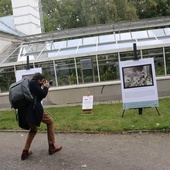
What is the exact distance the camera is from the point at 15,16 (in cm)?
2138

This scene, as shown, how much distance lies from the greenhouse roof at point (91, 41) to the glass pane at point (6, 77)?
0.36 m

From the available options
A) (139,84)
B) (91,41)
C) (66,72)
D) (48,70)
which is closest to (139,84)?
(139,84)

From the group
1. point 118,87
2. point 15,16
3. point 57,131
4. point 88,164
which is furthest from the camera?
point 15,16

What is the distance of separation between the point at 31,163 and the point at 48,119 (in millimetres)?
907

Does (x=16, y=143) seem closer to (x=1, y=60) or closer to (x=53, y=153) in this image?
→ (x=53, y=153)

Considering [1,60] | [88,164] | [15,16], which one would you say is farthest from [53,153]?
[15,16]

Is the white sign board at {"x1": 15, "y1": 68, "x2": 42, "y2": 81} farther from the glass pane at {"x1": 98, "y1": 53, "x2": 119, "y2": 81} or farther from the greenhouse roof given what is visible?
the glass pane at {"x1": 98, "y1": 53, "x2": 119, "y2": 81}

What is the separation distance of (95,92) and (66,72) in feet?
5.90

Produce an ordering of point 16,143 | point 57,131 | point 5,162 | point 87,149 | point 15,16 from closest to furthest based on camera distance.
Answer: point 5,162
point 87,149
point 16,143
point 57,131
point 15,16

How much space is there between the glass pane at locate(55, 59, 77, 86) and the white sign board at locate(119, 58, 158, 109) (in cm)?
499

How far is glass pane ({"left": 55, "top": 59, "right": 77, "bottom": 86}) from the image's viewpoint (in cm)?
1247

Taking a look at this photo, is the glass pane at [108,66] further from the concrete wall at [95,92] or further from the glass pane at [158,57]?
the glass pane at [158,57]

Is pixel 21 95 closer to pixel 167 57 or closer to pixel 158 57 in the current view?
pixel 158 57

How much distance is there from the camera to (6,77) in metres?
12.8
